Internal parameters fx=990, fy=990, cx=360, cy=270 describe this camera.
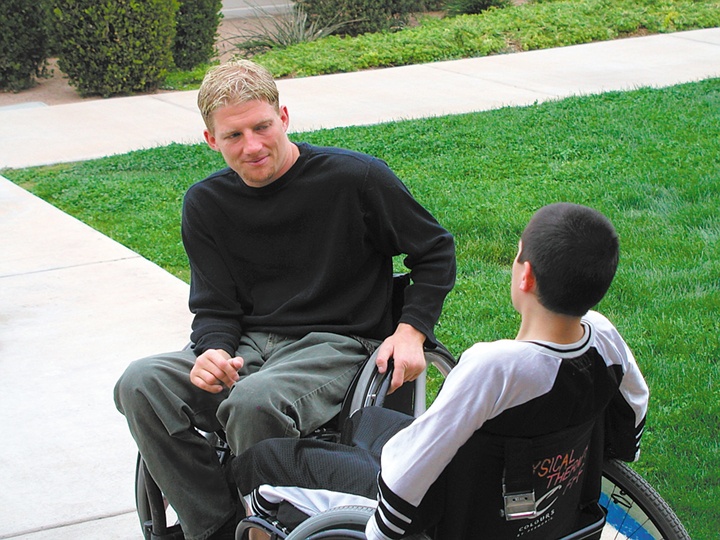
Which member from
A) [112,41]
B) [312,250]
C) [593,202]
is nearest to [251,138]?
[312,250]

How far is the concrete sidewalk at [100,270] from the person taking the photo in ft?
11.4

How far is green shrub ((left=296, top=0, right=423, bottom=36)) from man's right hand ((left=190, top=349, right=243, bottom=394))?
395 inches

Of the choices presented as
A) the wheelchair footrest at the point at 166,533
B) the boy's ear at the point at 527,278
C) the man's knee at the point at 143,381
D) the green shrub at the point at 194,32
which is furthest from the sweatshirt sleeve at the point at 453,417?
the green shrub at the point at 194,32

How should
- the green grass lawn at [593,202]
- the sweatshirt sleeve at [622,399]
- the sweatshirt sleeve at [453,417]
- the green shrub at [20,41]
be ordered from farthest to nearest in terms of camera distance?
1. the green shrub at [20,41]
2. the green grass lawn at [593,202]
3. the sweatshirt sleeve at [622,399]
4. the sweatshirt sleeve at [453,417]

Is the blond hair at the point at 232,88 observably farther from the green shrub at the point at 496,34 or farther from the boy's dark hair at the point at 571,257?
the green shrub at the point at 496,34

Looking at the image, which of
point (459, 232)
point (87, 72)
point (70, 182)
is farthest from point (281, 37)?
point (459, 232)

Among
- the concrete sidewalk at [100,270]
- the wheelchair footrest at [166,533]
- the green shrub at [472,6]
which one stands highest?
the wheelchair footrest at [166,533]

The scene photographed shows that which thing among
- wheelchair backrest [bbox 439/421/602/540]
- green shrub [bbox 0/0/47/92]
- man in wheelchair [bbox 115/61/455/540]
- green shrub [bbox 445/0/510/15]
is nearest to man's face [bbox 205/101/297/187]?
man in wheelchair [bbox 115/61/455/540]

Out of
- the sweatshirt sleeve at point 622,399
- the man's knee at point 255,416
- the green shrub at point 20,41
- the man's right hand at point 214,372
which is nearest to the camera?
the sweatshirt sleeve at point 622,399

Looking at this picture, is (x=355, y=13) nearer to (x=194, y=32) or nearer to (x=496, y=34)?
(x=496, y=34)

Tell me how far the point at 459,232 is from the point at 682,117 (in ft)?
9.62

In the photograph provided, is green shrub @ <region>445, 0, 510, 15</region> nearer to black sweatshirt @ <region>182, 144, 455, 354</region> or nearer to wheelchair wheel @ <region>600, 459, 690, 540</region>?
black sweatshirt @ <region>182, 144, 455, 354</region>

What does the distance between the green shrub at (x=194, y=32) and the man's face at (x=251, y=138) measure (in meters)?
8.03

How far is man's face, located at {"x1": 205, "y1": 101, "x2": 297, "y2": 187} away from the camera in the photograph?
2711 millimetres
